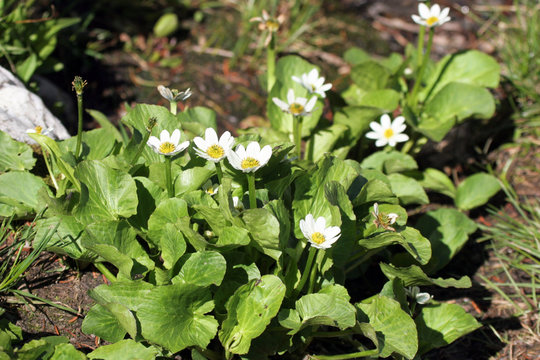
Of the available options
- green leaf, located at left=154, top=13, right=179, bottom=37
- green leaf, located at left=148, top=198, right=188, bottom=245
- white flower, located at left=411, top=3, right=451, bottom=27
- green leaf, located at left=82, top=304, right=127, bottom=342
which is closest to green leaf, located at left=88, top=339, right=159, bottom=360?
green leaf, located at left=82, top=304, right=127, bottom=342

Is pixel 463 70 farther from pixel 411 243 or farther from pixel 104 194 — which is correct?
pixel 104 194

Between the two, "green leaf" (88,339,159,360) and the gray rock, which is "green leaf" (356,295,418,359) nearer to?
"green leaf" (88,339,159,360)

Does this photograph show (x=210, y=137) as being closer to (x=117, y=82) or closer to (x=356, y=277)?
(x=356, y=277)

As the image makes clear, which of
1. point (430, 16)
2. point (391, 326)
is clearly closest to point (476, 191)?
point (430, 16)

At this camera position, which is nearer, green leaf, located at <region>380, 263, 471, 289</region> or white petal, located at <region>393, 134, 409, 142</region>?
green leaf, located at <region>380, 263, 471, 289</region>

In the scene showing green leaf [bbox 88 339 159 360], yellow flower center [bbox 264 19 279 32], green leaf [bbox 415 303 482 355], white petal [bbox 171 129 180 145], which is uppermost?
yellow flower center [bbox 264 19 279 32]

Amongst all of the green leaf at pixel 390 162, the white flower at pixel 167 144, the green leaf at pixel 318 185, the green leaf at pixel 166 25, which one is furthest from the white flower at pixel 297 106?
the green leaf at pixel 166 25

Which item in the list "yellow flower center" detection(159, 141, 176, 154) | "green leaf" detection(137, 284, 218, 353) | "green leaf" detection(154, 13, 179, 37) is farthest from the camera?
"green leaf" detection(154, 13, 179, 37)
